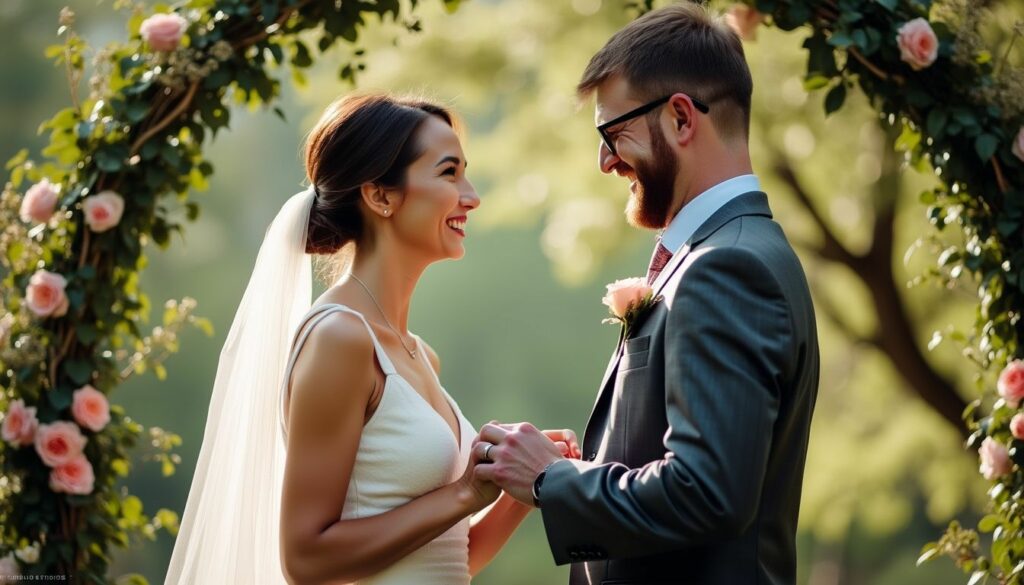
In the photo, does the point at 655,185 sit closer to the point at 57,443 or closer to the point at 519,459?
the point at 519,459

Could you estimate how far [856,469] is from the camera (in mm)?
10273

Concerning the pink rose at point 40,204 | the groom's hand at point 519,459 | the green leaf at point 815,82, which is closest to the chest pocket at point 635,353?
the groom's hand at point 519,459

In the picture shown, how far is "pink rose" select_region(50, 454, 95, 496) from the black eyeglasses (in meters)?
1.99

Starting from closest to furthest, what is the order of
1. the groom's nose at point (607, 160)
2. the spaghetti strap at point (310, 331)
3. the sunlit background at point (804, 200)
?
the groom's nose at point (607, 160) < the spaghetti strap at point (310, 331) < the sunlit background at point (804, 200)

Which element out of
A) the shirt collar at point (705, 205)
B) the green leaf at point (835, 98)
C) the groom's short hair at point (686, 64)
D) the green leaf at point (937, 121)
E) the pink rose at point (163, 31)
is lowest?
the green leaf at point (937, 121)

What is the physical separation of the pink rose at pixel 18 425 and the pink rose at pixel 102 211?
619mm

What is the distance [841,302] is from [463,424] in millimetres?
6770

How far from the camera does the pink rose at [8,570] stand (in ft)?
11.9

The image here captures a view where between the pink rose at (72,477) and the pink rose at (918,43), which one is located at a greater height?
the pink rose at (918,43)

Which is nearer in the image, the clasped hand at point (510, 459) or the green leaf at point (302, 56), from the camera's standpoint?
the clasped hand at point (510, 459)

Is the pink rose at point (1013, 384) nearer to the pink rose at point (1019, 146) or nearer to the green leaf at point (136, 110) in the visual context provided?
the pink rose at point (1019, 146)

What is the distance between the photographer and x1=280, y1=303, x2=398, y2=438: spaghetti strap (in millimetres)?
3363

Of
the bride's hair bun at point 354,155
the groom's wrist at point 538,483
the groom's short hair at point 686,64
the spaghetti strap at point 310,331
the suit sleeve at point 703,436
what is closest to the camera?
the suit sleeve at point 703,436

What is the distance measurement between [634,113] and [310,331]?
1118mm
